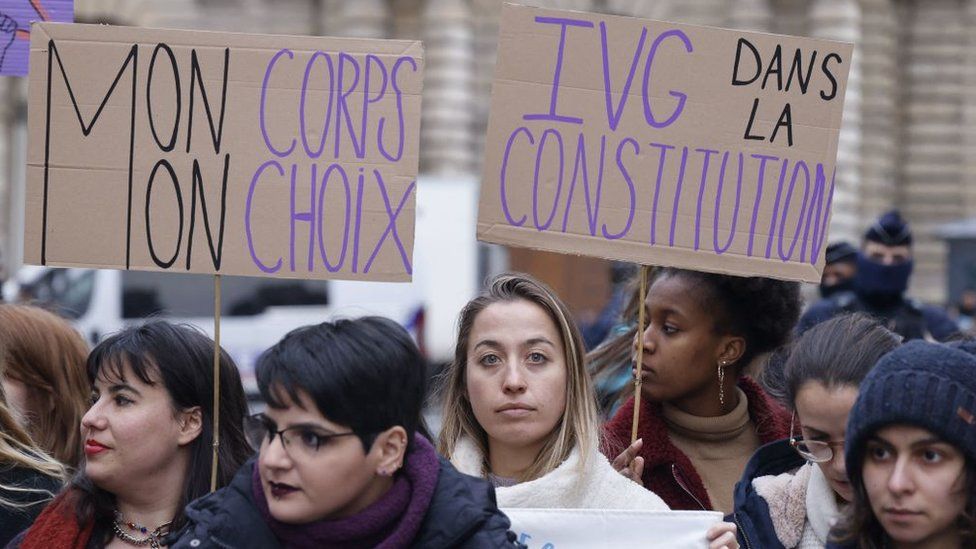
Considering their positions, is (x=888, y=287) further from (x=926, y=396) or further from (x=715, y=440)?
(x=926, y=396)

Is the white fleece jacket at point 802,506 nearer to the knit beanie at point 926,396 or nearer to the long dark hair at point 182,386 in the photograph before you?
the knit beanie at point 926,396

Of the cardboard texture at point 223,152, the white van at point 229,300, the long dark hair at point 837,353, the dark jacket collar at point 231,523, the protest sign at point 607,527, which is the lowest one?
the white van at point 229,300

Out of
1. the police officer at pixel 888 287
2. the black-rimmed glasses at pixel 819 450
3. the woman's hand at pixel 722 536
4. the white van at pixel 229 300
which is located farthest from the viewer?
the white van at pixel 229 300

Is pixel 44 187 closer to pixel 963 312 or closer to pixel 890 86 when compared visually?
pixel 963 312

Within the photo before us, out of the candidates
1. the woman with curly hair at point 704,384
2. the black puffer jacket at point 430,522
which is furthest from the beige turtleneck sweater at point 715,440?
the black puffer jacket at point 430,522

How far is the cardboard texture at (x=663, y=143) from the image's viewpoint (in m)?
4.16

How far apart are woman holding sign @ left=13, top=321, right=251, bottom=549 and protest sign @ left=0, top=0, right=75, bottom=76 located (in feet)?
A: 4.97

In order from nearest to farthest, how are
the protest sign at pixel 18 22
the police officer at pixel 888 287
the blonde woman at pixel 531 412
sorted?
the blonde woman at pixel 531 412 → the protest sign at pixel 18 22 → the police officer at pixel 888 287

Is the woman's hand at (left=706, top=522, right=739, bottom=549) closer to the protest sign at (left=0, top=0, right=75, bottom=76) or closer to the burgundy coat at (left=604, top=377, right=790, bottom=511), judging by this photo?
the burgundy coat at (left=604, top=377, right=790, bottom=511)

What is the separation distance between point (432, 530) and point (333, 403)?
295 mm

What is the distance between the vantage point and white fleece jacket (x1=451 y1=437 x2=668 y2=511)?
376 cm

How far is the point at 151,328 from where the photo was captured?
3840mm

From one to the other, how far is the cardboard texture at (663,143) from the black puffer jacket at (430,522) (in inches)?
41.2

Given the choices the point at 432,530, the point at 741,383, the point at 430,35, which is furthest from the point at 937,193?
the point at 432,530
